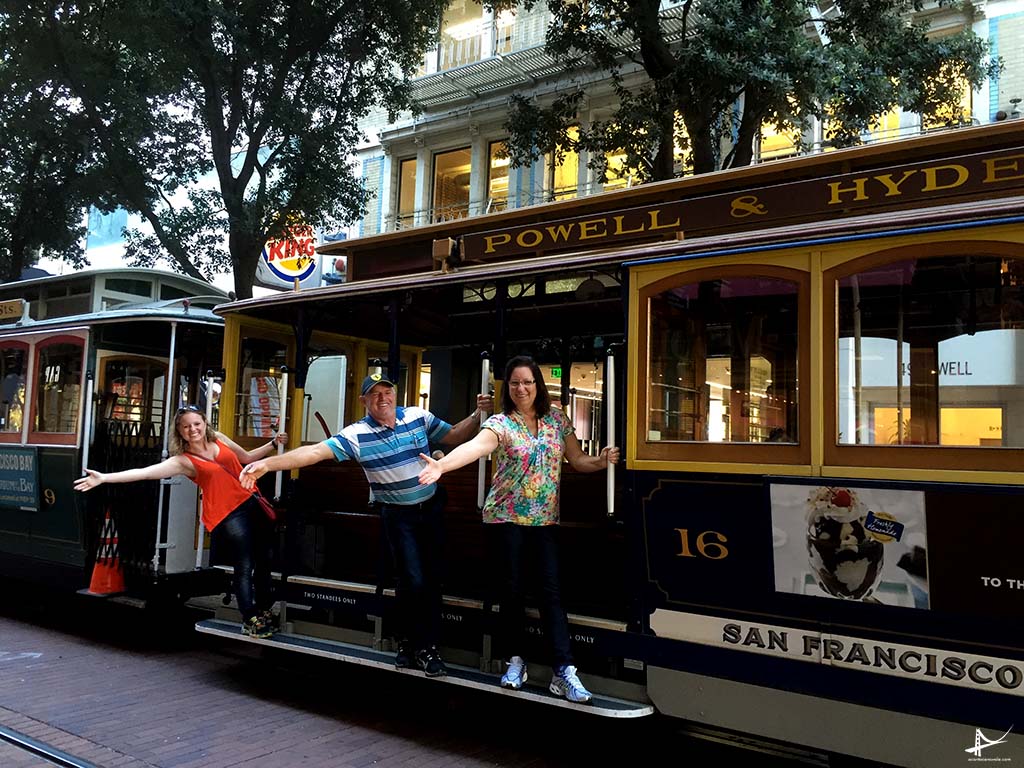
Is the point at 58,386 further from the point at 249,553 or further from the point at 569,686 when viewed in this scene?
the point at 569,686

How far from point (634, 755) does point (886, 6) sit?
375 inches

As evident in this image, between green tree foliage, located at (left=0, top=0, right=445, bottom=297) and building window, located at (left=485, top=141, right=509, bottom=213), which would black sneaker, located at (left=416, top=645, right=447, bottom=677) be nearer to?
green tree foliage, located at (left=0, top=0, right=445, bottom=297)

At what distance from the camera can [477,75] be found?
1711cm

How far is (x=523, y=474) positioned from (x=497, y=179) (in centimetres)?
1350

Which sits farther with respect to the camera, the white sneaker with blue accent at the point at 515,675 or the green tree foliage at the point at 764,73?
the green tree foliage at the point at 764,73

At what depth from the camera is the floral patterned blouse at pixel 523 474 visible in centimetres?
461

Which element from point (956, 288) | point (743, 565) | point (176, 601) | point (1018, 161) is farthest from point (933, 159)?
point (176, 601)

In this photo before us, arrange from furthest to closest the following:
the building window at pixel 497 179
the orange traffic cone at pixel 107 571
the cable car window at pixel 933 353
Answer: the building window at pixel 497 179 < the orange traffic cone at pixel 107 571 < the cable car window at pixel 933 353

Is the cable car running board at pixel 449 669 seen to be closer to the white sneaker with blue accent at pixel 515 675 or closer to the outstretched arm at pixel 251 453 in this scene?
the white sneaker with blue accent at pixel 515 675

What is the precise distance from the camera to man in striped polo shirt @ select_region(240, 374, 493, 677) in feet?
16.3

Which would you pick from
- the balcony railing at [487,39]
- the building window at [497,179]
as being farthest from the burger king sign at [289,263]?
the balcony railing at [487,39]

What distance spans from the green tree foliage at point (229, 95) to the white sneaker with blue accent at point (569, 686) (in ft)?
30.8

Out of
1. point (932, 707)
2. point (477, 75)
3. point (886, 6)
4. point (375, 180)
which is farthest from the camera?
point (375, 180)

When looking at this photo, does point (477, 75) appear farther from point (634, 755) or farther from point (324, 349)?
point (634, 755)
